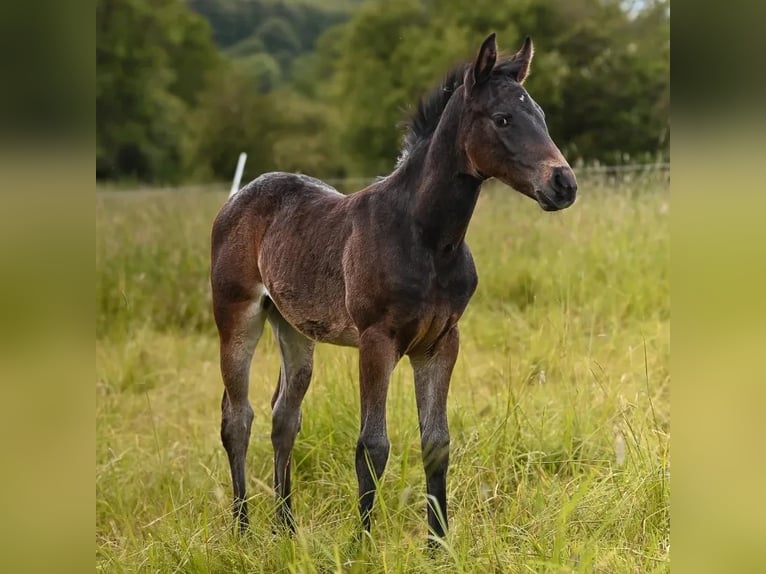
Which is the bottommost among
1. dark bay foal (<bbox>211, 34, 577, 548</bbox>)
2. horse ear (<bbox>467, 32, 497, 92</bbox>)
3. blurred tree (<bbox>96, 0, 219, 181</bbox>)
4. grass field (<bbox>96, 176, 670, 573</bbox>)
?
grass field (<bbox>96, 176, 670, 573</bbox>)

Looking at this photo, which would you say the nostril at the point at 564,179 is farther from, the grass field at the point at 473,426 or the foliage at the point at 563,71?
the foliage at the point at 563,71

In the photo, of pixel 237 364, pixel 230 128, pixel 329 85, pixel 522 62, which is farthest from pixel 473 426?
pixel 329 85

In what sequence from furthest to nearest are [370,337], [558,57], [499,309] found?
[558,57], [499,309], [370,337]

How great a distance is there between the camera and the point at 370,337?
113 inches

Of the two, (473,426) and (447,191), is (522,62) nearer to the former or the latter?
(447,191)

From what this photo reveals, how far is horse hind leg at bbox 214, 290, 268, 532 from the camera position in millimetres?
3725

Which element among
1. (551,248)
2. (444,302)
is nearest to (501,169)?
(444,302)

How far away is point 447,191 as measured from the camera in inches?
112

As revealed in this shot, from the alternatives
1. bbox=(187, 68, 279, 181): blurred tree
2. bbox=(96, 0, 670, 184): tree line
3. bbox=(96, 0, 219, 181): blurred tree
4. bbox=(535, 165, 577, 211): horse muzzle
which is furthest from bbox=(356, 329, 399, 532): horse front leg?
bbox=(187, 68, 279, 181): blurred tree

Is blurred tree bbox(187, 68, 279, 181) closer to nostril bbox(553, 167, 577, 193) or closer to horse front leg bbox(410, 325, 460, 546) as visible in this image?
horse front leg bbox(410, 325, 460, 546)

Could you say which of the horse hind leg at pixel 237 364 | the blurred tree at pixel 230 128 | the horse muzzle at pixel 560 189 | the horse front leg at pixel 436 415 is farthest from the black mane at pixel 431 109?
the blurred tree at pixel 230 128

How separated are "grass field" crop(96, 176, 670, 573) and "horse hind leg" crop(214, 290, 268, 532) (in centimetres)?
19
